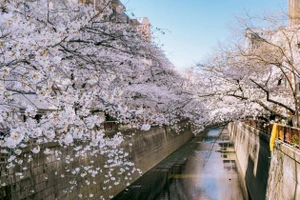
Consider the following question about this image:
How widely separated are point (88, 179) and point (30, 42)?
1064 cm

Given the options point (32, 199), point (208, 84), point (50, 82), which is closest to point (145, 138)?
point (208, 84)

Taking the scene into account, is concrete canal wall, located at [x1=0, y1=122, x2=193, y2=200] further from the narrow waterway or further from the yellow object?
the yellow object

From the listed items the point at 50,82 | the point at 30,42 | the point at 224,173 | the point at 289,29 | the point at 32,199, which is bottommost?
the point at 224,173

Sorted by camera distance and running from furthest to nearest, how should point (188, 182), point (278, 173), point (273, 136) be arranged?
1. point (188, 182)
2. point (273, 136)
3. point (278, 173)

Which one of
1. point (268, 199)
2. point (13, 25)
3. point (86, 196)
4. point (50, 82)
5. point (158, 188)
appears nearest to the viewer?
point (13, 25)

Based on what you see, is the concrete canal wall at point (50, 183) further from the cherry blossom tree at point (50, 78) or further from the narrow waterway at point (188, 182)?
the narrow waterway at point (188, 182)

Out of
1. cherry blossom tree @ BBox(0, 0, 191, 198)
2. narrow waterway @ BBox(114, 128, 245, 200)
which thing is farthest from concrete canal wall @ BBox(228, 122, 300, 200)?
cherry blossom tree @ BBox(0, 0, 191, 198)

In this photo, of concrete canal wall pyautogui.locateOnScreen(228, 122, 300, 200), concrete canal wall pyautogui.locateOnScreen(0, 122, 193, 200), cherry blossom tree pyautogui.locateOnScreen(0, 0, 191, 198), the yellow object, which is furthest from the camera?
the yellow object

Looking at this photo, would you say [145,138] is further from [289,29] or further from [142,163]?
[289,29]

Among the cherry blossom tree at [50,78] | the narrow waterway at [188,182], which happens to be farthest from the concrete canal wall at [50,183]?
the narrow waterway at [188,182]

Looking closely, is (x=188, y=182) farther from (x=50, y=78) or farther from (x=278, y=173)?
(x=50, y=78)

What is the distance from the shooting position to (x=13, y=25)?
5.01 meters

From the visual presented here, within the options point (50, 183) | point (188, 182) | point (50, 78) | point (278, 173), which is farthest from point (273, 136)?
point (188, 182)

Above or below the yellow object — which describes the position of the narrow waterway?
below
